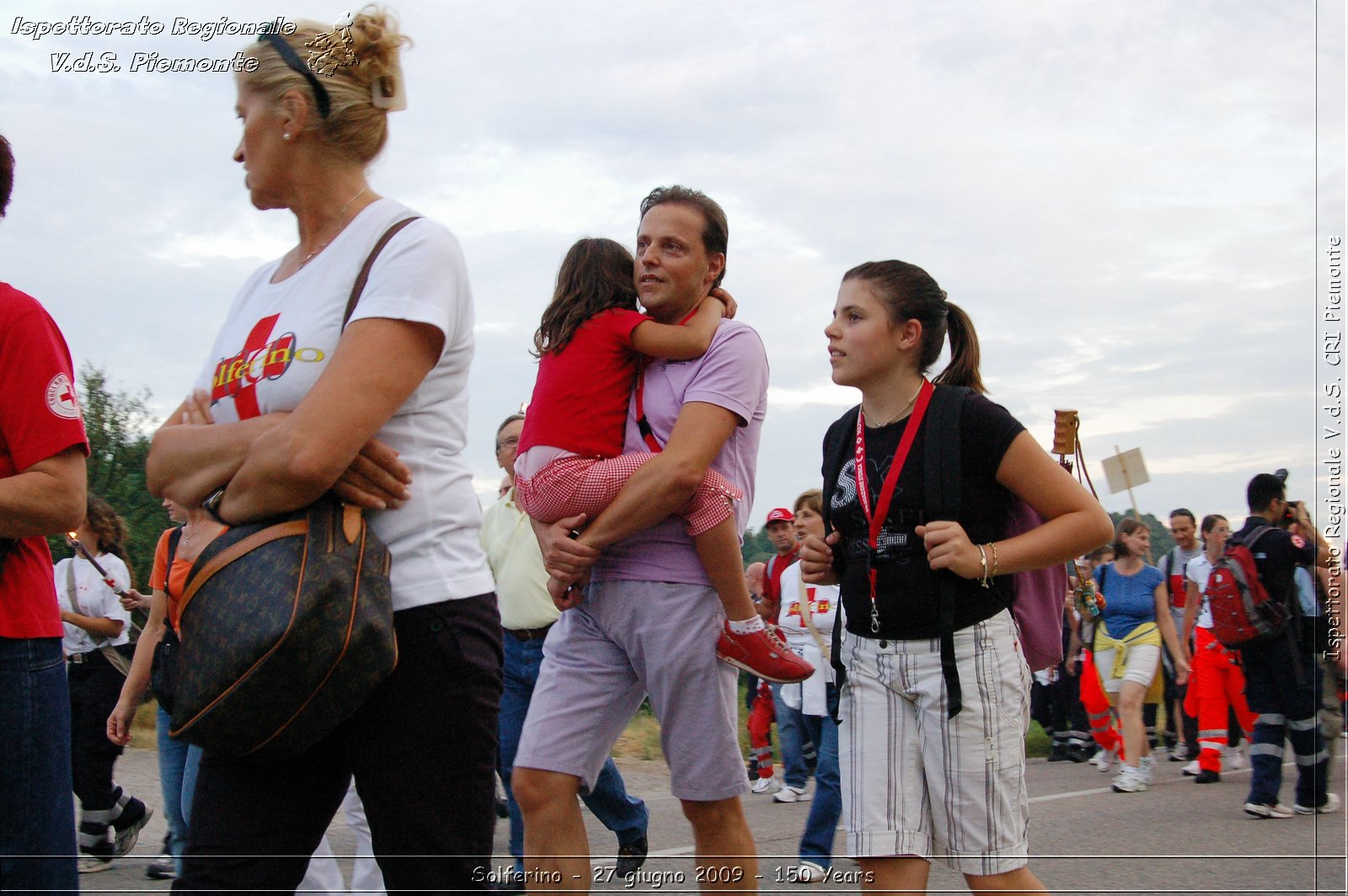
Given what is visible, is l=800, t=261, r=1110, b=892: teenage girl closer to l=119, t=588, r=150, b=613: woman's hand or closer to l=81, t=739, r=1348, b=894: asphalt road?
l=81, t=739, r=1348, b=894: asphalt road

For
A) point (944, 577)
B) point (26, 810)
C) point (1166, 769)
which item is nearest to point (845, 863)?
point (944, 577)

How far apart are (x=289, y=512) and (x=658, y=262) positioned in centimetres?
172

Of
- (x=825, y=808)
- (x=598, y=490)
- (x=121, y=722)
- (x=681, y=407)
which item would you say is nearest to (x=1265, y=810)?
(x=825, y=808)

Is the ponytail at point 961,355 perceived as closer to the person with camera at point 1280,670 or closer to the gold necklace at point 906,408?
the gold necklace at point 906,408

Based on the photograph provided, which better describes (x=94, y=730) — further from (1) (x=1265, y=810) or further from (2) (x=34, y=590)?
(1) (x=1265, y=810)

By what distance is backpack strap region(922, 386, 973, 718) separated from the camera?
10.3 ft

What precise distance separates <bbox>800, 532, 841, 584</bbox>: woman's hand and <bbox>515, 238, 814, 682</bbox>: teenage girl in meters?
0.20

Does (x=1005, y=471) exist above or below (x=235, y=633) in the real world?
above

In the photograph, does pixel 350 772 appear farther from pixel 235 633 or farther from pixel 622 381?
pixel 622 381

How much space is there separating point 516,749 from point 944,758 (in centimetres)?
320

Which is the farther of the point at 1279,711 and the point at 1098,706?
the point at 1098,706

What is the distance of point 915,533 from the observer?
323 cm

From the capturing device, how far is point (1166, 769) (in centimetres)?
1158

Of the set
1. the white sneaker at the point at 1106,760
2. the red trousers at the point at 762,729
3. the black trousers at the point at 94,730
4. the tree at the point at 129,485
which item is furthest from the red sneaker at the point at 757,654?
the tree at the point at 129,485
